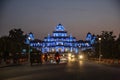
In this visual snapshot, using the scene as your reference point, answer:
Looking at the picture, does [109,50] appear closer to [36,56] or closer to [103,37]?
[103,37]

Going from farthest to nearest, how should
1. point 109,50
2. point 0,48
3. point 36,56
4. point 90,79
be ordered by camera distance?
point 109,50 → point 0,48 → point 36,56 → point 90,79

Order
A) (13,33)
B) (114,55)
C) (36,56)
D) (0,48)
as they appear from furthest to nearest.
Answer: (13,33) → (114,55) → (0,48) → (36,56)

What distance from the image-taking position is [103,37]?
10762cm

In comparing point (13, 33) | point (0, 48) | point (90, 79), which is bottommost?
point (90, 79)

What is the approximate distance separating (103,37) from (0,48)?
49535mm

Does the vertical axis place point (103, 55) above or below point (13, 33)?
below

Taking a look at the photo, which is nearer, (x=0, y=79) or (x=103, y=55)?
(x=0, y=79)

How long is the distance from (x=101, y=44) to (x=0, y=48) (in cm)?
4242

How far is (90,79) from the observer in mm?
18875

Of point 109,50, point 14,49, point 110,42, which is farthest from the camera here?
point 110,42

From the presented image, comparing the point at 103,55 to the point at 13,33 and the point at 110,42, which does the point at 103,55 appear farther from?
the point at 13,33

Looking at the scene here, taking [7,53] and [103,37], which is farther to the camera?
[103,37]

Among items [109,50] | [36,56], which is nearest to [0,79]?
[36,56]

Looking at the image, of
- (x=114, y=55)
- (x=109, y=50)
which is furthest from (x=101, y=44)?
(x=114, y=55)
